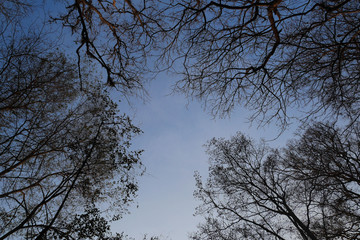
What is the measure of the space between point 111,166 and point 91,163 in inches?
28.0

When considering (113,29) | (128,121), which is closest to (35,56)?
(113,29)

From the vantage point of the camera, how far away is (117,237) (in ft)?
19.5

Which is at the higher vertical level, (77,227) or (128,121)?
(128,121)

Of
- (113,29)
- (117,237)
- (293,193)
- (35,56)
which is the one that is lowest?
(117,237)

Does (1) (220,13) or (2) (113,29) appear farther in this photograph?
(2) (113,29)

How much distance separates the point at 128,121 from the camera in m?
7.26

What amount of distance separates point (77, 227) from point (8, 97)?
4566 mm

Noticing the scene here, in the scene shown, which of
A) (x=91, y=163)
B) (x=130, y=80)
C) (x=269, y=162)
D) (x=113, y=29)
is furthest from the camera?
(x=269, y=162)

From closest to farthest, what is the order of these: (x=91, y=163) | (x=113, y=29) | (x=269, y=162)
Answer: (x=113, y=29)
(x=91, y=163)
(x=269, y=162)

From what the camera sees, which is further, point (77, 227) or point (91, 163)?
point (91, 163)

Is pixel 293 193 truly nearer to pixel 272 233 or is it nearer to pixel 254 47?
pixel 272 233

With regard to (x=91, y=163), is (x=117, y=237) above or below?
below

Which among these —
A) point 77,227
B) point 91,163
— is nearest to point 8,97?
point 91,163

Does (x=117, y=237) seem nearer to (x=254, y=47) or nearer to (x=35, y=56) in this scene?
(x=35, y=56)
